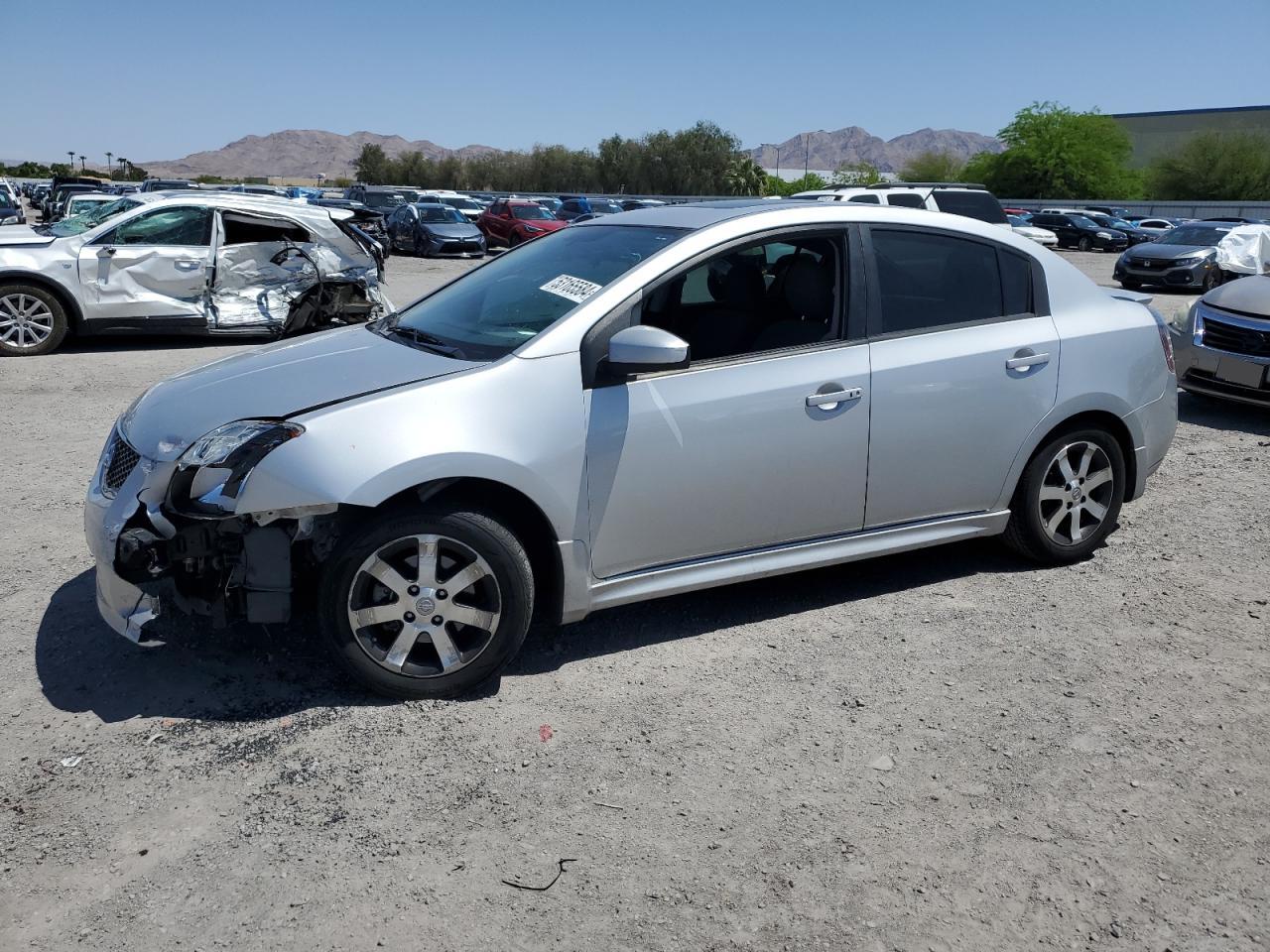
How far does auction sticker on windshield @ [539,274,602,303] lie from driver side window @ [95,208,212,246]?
886 cm

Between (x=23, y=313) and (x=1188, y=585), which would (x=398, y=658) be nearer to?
(x=1188, y=585)

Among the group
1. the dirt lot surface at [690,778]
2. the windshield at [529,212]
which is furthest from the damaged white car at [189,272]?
the windshield at [529,212]

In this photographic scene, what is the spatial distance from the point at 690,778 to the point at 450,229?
27.2m

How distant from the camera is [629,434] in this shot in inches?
150

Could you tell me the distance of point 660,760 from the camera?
338 cm

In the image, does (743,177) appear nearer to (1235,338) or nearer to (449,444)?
(1235,338)

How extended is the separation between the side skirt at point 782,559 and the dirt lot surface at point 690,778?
0.96 ft

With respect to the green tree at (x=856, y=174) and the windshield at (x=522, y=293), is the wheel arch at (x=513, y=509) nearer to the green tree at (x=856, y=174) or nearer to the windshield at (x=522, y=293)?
the windshield at (x=522, y=293)

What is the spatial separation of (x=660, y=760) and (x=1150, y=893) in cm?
144

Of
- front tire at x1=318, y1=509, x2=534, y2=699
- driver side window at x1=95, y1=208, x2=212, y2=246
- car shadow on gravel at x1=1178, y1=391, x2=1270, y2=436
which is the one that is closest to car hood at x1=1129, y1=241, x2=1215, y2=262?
car shadow on gravel at x1=1178, y1=391, x2=1270, y2=436

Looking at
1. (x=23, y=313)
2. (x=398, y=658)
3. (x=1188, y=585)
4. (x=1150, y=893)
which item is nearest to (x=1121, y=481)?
(x=1188, y=585)

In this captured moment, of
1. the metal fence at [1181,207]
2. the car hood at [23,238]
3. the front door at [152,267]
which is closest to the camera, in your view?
the car hood at [23,238]

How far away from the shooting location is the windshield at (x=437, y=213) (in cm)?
2936

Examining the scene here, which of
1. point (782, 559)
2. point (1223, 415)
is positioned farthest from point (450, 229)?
point (782, 559)
